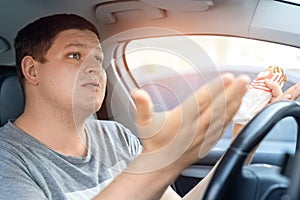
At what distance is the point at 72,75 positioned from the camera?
156cm

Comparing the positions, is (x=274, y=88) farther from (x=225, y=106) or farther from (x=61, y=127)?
(x=61, y=127)

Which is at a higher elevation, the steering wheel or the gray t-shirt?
the steering wheel

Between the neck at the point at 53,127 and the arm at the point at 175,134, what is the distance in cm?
62

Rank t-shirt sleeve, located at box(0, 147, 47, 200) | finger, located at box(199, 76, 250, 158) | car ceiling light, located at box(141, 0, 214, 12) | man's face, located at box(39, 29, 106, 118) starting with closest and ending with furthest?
finger, located at box(199, 76, 250, 158), t-shirt sleeve, located at box(0, 147, 47, 200), man's face, located at box(39, 29, 106, 118), car ceiling light, located at box(141, 0, 214, 12)

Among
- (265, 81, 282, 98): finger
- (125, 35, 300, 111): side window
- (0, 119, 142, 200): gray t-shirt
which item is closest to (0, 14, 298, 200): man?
(0, 119, 142, 200): gray t-shirt

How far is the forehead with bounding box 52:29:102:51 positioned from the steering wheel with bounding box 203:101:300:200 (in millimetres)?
Result: 831

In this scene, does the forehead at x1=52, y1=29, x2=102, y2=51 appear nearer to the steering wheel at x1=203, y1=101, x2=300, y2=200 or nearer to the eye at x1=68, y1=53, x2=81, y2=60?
the eye at x1=68, y1=53, x2=81, y2=60

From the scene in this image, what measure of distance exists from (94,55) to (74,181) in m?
0.43

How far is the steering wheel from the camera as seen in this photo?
0.90m

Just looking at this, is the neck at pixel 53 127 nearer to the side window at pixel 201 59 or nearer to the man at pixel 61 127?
the man at pixel 61 127

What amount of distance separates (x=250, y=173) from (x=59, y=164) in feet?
2.28

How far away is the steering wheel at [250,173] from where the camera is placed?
0.90 m

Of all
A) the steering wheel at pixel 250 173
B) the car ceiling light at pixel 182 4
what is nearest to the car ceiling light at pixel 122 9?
the car ceiling light at pixel 182 4

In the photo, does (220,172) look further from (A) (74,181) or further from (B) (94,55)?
(B) (94,55)
